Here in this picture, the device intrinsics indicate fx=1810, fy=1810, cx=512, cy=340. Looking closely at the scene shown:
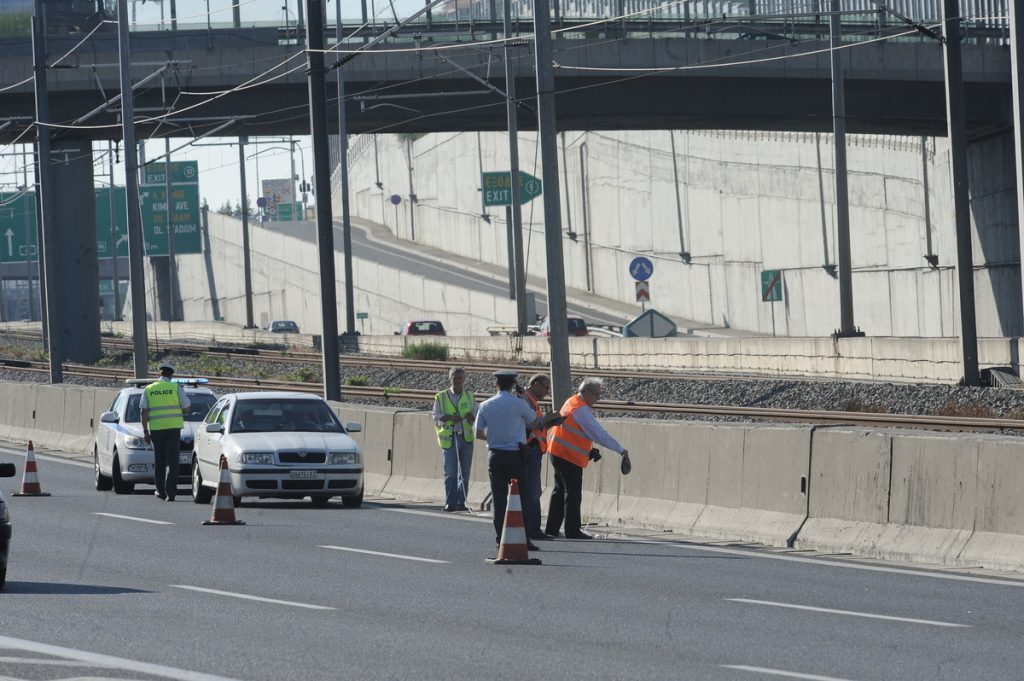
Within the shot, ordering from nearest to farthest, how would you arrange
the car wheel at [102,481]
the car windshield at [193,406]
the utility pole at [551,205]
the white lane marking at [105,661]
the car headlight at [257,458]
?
the white lane marking at [105,661] < the car headlight at [257,458] < the utility pole at [551,205] < the car wheel at [102,481] < the car windshield at [193,406]

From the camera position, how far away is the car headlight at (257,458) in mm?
20188

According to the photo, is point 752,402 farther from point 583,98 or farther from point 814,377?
point 583,98

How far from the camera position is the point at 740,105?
159ft

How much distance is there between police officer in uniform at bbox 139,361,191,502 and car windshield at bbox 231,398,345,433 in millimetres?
939

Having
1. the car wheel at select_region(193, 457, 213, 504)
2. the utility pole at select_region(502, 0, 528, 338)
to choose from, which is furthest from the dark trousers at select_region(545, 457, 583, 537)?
the utility pole at select_region(502, 0, 528, 338)

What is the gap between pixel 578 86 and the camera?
156 ft

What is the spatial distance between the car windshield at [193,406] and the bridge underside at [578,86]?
63.9ft

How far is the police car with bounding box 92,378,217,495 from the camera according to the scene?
77.2 ft

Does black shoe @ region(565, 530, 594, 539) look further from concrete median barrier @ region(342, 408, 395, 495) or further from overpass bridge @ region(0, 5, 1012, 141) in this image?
overpass bridge @ region(0, 5, 1012, 141)

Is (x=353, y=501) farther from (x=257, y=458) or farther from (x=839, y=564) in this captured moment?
(x=839, y=564)

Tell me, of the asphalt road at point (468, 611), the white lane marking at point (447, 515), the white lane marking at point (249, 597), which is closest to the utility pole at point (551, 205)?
the white lane marking at point (447, 515)

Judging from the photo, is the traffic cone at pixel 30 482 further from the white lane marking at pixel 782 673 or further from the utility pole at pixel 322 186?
the white lane marking at pixel 782 673

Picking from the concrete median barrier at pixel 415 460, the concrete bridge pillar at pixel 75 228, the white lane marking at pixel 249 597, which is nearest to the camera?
the white lane marking at pixel 249 597

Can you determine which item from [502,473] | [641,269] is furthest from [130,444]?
[641,269]
